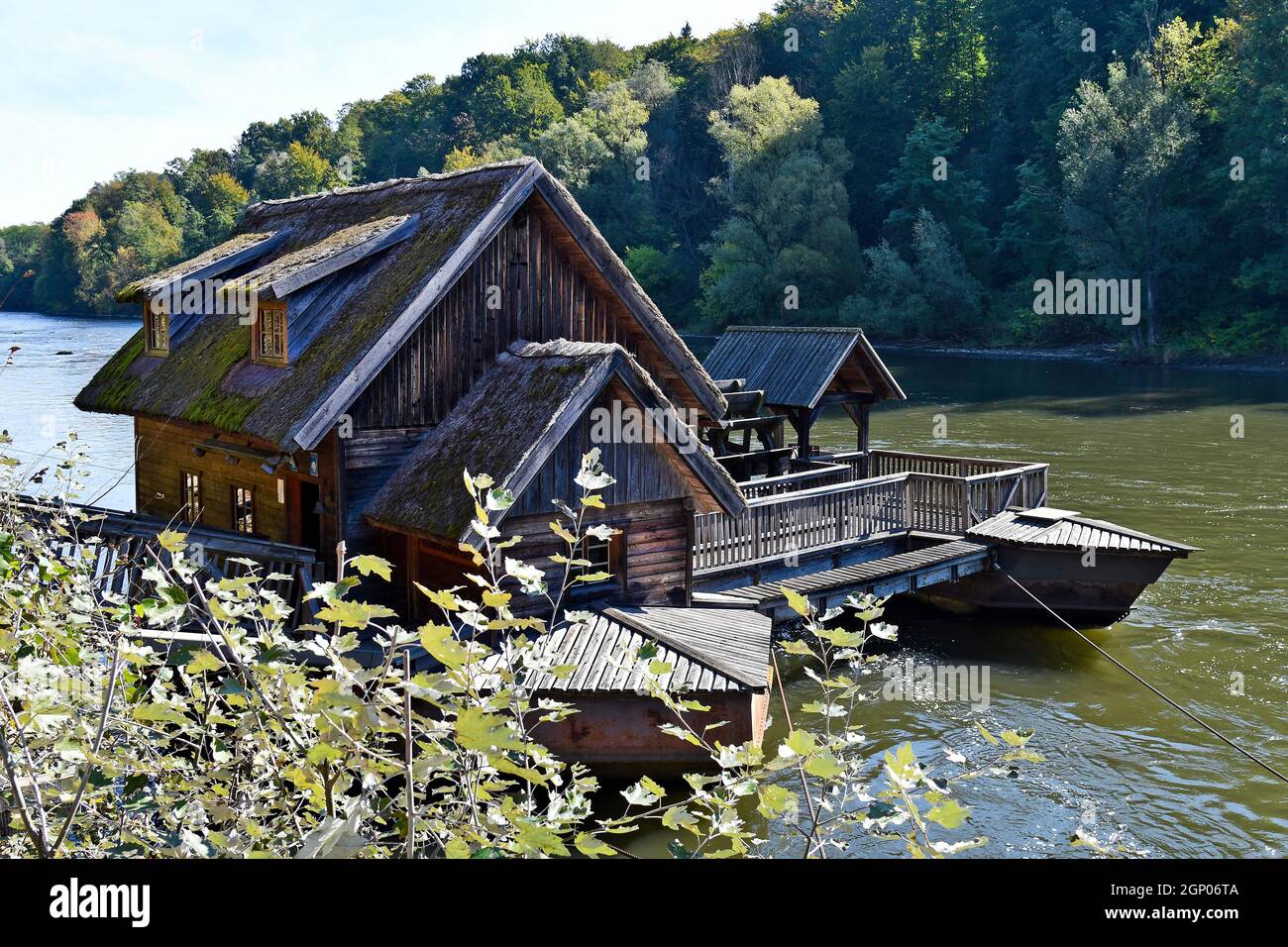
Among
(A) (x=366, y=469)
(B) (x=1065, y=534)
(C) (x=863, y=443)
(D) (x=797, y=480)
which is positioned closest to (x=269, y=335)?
(A) (x=366, y=469)

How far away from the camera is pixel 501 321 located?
1697 centimetres

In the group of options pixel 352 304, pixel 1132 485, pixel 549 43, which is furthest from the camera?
pixel 549 43

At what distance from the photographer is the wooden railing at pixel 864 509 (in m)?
18.8

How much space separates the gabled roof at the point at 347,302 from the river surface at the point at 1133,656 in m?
2.31

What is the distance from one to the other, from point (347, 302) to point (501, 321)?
205cm

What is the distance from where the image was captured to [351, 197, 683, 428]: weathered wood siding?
635 inches

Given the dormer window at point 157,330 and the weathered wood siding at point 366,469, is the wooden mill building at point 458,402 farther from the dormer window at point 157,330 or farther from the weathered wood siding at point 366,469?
the dormer window at point 157,330

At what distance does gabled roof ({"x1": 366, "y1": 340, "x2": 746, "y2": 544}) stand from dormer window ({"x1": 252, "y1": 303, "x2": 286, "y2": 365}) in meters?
2.61

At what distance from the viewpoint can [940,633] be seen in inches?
846

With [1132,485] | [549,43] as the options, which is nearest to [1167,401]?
[1132,485]

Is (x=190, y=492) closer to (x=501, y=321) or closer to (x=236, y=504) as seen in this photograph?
(x=236, y=504)
